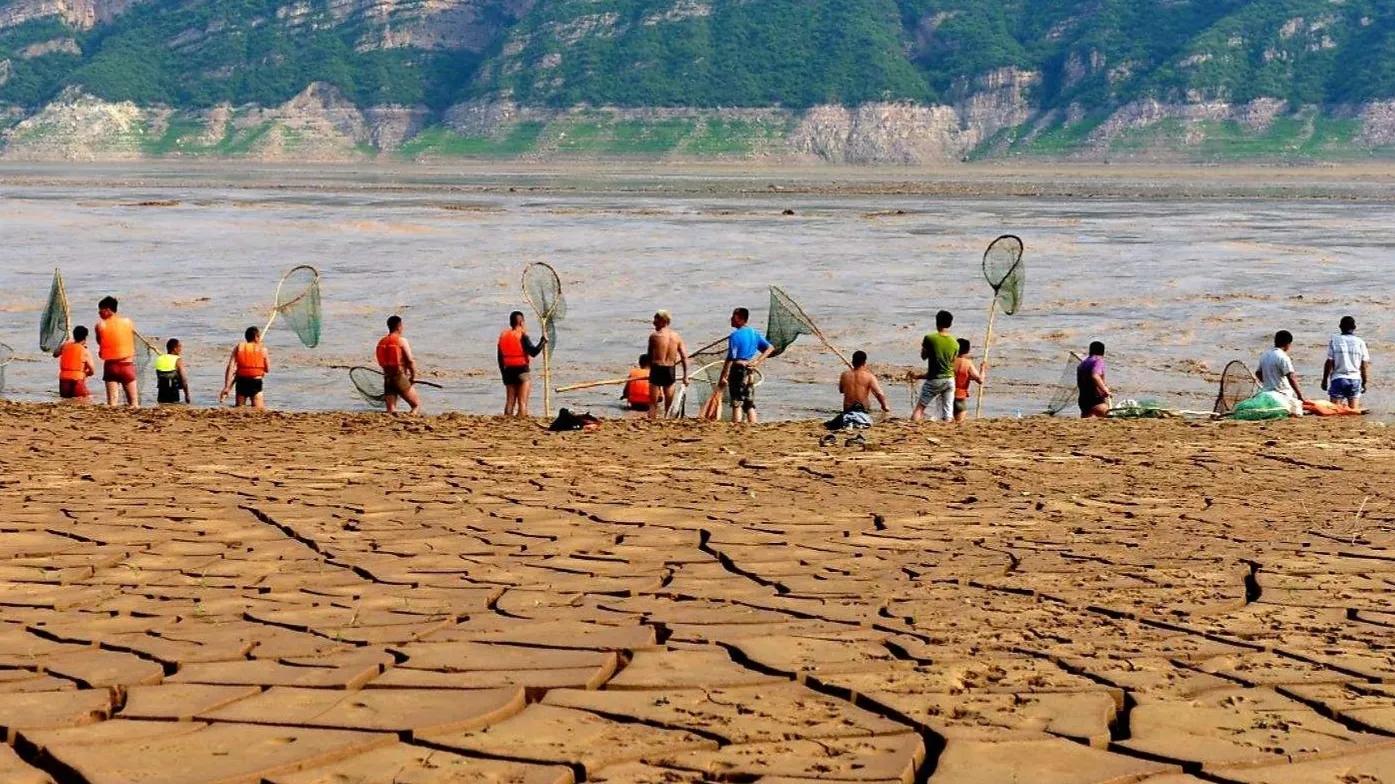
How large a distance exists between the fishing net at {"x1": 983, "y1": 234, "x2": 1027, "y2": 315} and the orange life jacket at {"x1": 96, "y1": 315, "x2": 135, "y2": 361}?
8.27 m

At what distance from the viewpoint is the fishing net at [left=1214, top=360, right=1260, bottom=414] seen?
16297 mm

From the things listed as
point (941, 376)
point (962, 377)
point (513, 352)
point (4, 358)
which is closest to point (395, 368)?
point (513, 352)

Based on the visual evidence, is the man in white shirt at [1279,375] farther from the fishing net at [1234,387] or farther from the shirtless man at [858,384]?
the shirtless man at [858,384]

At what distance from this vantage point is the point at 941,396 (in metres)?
15.8

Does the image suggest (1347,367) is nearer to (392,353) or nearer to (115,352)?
(392,353)

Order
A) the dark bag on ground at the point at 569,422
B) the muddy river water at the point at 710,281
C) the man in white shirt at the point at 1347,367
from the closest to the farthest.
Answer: the dark bag on ground at the point at 569,422
the man in white shirt at the point at 1347,367
the muddy river water at the point at 710,281

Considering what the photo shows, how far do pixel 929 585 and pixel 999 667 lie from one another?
148 centimetres

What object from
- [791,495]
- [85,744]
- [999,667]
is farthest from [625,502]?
[85,744]

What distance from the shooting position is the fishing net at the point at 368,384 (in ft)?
58.1

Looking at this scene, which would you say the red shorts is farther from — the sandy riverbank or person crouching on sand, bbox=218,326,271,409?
the sandy riverbank

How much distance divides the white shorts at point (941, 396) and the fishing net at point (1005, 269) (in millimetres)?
2014

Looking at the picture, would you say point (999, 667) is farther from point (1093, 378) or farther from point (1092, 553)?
point (1093, 378)

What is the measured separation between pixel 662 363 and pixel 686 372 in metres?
0.60

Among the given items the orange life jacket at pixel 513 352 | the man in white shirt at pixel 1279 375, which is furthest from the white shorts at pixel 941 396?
the orange life jacket at pixel 513 352
